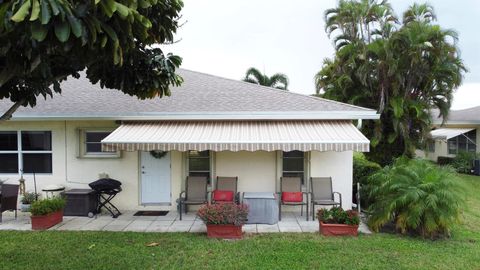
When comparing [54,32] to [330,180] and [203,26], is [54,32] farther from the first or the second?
[203,26]

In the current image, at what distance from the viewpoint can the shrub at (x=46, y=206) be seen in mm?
11678

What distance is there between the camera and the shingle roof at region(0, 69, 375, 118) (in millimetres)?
13609

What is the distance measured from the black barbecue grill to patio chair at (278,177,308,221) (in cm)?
654

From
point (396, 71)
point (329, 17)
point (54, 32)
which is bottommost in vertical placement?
point (54, 32)

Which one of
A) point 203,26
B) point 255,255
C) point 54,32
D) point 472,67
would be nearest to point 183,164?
point 255,255

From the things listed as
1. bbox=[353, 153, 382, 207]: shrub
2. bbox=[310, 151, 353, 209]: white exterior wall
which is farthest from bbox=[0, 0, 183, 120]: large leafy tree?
bbox=[353, 153, 382, 207]: shrub

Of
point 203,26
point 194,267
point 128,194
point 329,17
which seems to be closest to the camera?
point 194,267

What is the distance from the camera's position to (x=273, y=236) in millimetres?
10945

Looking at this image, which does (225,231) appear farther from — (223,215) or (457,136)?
(457,136)

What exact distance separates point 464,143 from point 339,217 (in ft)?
93.3

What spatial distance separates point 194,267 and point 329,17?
2365 cm

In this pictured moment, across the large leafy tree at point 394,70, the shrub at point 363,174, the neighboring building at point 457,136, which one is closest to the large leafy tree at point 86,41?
Answer: the shrub at point 363,174

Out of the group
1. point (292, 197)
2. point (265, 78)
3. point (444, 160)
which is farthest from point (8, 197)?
point (444, 160)

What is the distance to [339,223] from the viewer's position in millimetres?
11062
